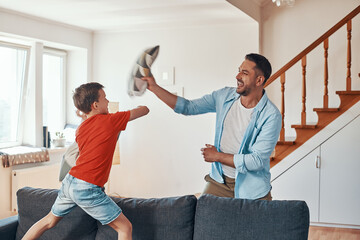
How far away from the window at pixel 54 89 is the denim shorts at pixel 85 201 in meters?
3.98

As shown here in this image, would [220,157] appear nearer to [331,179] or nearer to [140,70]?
[140,70]

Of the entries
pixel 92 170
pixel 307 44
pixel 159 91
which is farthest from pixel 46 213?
pixel 307 44

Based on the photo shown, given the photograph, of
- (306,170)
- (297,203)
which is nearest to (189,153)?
(306,170)

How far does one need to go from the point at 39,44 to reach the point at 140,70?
352cm

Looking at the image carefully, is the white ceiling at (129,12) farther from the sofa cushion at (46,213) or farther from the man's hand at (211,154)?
the sofa cushion at (46,213)

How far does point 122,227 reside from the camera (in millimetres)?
2213

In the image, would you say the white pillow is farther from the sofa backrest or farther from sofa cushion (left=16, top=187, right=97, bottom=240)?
sofa cushion (left=16, top=187, right=97, bottom=240)

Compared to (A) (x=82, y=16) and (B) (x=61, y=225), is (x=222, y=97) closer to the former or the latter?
(B) (x=61, y=225)

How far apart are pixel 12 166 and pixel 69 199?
3.03 m

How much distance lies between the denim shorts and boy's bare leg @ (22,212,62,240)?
33 mm

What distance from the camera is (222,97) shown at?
2641mm

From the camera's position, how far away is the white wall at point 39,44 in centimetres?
501

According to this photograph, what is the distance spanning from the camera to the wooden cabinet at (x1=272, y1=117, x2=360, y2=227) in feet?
16.0

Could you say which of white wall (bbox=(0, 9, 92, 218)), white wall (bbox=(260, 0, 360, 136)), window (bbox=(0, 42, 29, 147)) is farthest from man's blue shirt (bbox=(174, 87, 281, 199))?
window (bbox=(0, 42, 29, 147))
